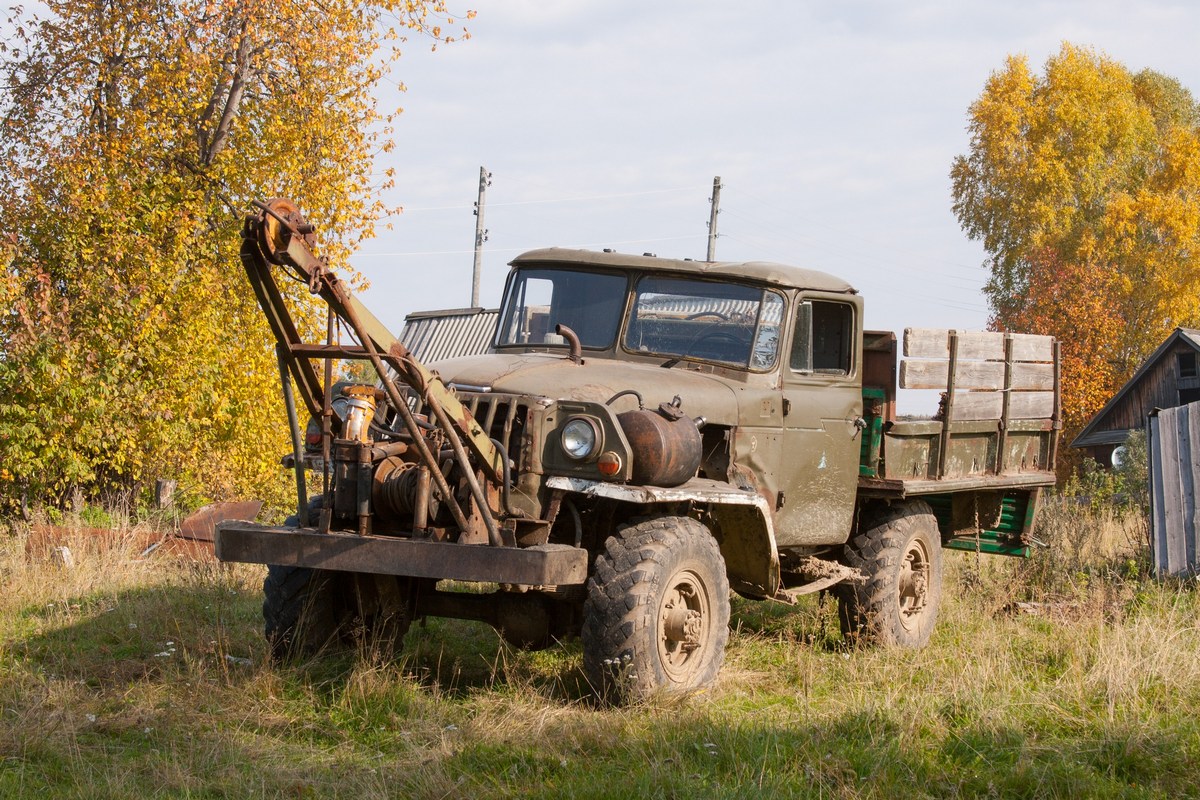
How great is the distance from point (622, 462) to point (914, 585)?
3.61 m

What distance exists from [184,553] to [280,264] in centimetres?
537

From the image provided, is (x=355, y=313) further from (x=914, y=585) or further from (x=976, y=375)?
(x=976, y=375)

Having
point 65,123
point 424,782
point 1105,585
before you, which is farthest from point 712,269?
point 65,123

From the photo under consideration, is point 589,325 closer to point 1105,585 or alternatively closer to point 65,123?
point 1105,585

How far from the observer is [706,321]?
7.64 metres

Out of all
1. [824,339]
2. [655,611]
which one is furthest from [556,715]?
[824,339]

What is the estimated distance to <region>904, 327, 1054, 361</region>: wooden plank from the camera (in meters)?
8.48

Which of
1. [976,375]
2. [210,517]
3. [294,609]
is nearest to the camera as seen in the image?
[294,609]

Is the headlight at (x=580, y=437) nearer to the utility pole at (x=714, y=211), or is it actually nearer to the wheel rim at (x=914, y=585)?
the wheel rim at (x=914, y=585)

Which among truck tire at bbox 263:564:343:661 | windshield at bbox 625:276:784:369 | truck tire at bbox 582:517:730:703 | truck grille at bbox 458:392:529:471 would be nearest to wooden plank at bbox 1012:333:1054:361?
windshield at bbox 625:276:784:369

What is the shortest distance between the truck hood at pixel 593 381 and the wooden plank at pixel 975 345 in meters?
1.82

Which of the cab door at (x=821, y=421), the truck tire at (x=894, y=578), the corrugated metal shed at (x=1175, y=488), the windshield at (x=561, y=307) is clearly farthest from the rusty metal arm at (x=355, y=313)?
the corrugated metal shed at (x=1175, y=488)

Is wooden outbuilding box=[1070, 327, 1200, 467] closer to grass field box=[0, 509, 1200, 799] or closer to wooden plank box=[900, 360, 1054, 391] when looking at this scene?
wooden plank box=[900, 360, 1054, 391]

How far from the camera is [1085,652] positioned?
727 centimetres
